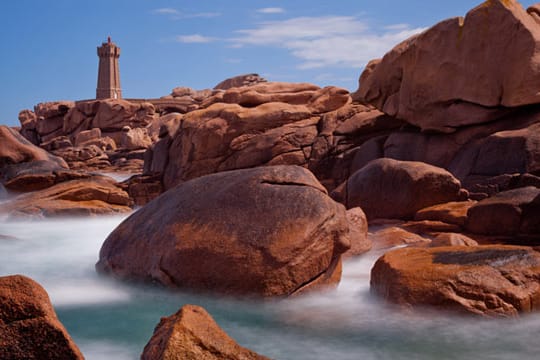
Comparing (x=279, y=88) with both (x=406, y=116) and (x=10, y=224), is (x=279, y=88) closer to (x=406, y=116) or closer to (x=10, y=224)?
(x=406, y=116)

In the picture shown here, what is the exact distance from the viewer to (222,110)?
18.6 meters

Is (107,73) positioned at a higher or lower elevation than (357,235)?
higher

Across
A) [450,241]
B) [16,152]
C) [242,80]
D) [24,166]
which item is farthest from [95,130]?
[450,241]

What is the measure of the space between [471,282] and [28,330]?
3732 mm

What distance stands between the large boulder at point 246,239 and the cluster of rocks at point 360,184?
0.02 m

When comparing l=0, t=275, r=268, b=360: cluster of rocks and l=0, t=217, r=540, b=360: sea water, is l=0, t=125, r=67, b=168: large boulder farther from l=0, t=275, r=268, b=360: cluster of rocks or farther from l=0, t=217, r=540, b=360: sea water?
l=0, t=275, r=268, b=360: cluster of rocks

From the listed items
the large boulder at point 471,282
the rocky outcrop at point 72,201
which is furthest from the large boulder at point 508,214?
the rocky outcrop at point 72,201

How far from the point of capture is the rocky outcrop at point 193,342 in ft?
10.9

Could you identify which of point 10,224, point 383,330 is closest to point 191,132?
point 10,224

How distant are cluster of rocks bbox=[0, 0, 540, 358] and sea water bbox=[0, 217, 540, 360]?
0.58 feet

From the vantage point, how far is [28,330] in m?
3.35

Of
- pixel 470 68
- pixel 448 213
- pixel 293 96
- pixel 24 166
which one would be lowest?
pixel 448 213

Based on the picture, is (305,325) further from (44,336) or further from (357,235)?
(357,235)

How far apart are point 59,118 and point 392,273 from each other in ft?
131
